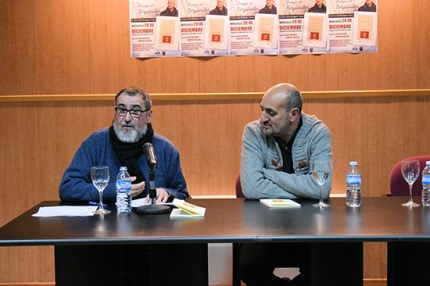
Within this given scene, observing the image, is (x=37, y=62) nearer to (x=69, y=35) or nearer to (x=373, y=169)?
(x=69, y=35)

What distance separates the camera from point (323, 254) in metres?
2.07

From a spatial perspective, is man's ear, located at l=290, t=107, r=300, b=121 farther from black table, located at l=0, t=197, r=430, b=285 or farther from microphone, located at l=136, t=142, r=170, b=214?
microphone, located at l=136, t=142, r=170, b=214

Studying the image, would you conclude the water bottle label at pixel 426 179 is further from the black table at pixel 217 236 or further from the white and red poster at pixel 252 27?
the white and red poster at pixel 252 27

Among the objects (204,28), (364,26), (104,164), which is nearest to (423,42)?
(364,26)

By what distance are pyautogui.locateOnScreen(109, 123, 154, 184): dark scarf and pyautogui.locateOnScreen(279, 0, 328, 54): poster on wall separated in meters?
1.64

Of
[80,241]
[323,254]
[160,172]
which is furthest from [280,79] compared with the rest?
[80,241]

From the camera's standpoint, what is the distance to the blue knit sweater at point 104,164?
2619mm

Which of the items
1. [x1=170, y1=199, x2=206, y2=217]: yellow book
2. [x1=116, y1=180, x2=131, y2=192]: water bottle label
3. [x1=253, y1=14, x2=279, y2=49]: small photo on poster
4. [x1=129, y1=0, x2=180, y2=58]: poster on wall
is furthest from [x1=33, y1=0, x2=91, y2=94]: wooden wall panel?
[x1=170, y1=199, x2=206, y2=217]: yellow book

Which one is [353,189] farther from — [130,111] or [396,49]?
[396,49]

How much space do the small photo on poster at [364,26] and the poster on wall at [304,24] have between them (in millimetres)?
227

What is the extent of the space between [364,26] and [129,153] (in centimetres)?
219

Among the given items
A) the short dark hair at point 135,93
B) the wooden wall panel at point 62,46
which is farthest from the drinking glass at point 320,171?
the wooden wall panel at point 62,46

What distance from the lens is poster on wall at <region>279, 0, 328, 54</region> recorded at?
12.7 ft

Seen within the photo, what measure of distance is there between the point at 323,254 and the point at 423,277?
19.6 inches
